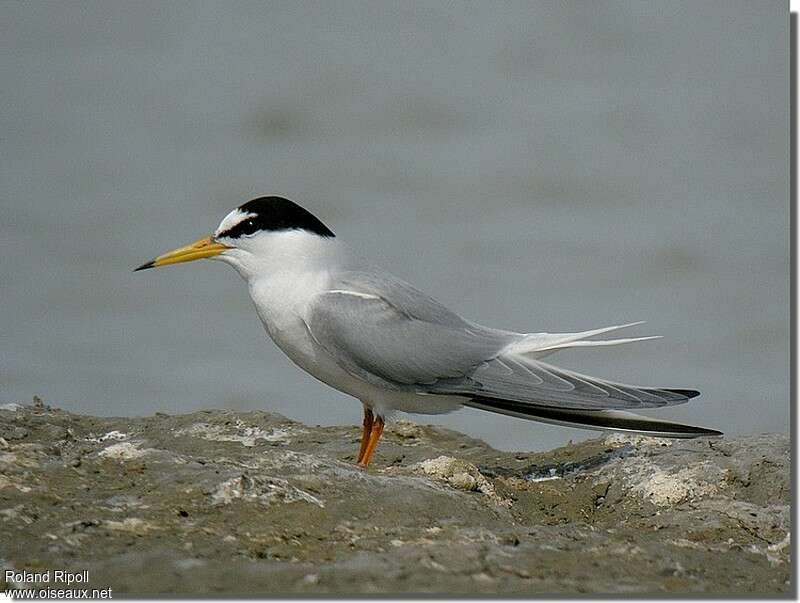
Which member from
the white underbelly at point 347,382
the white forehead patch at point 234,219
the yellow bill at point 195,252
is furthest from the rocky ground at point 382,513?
the white forehead patch at point 234,219

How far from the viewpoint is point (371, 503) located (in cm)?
432

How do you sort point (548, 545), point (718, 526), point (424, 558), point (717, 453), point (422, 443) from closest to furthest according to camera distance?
1. point (424, 558)
2. point (548, 545)
3. point (718, 526)
4. point (717, 453)
5. point (422, 443)

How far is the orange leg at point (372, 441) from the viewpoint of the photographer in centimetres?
523

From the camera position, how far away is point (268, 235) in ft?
17.7

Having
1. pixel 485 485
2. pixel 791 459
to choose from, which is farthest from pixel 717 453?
pixel 485 485

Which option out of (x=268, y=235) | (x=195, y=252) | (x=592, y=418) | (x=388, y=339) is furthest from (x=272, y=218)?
(x=592, y=418)

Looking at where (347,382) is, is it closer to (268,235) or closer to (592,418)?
(268,235)

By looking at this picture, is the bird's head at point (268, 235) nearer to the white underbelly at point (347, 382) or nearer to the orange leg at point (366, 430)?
the white underbelly at point (347, 382)

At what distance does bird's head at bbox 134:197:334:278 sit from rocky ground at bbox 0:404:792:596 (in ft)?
2.52

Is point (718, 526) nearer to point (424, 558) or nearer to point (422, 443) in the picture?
point (424, 558)

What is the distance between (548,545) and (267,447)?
1973mm

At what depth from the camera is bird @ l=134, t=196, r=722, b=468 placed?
203 inches

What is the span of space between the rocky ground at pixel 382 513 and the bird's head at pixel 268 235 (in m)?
0.77

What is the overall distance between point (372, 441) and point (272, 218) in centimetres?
99
